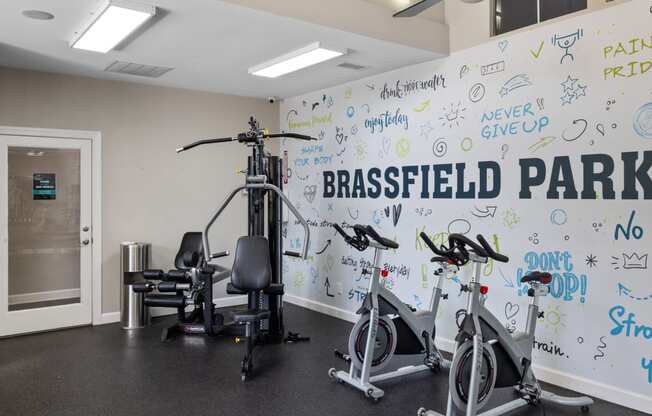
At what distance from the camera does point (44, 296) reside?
5.17 metres

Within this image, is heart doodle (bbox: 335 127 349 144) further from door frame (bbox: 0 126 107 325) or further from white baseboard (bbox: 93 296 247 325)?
door frame (bbox: 0 126 107 325)

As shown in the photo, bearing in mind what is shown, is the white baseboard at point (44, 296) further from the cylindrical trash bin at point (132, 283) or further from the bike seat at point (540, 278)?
the bike seat at point (540, 278)

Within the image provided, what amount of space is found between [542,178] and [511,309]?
1.05m

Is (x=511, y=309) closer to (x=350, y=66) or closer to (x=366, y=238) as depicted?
(x=366, y=238)

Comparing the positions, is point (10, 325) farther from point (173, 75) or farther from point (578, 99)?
point (578, 99)

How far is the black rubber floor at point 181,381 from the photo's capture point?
3.29m

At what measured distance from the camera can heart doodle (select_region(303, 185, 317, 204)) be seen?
6062mm

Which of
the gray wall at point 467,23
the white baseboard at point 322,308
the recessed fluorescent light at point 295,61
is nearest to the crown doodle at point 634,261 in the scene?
the gray wall at point 467,23

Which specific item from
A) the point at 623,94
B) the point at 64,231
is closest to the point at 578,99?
the point at 623,94

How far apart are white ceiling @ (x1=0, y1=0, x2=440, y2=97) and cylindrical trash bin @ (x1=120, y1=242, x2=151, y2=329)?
1846 millimetres

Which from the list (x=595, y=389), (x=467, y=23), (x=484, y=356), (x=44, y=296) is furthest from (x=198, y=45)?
(x=595, y=389)

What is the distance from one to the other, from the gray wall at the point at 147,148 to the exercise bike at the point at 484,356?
3.71 metres

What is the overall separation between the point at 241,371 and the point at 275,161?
2.04 m

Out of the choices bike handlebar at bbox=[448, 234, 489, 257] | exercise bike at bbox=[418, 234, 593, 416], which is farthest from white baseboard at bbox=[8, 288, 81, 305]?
bike handlebar at bbox=[448, 234, 489, 257]
